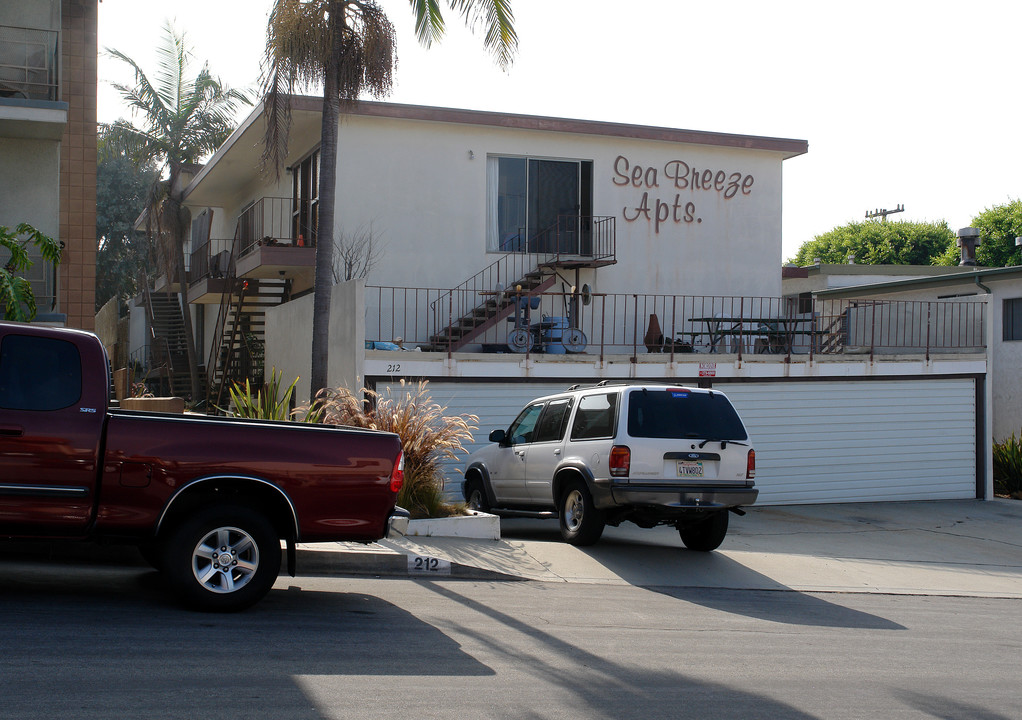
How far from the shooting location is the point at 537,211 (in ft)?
66.8

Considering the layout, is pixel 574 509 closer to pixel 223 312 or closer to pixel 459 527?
pixel 459 527

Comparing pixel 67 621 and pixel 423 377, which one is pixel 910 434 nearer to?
pixel 423 377

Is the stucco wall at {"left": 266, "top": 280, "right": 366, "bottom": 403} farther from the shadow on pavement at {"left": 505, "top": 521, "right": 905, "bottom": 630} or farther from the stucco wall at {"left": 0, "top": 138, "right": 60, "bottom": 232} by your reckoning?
the stucco wall at {"left": 0, "top": 138, "right": 60, "bottom": 232}

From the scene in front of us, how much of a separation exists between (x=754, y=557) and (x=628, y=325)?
9583 millimetres

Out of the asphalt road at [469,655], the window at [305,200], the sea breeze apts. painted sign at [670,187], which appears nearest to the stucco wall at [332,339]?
the window at [305,200]

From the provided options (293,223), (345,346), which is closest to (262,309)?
(293,223)

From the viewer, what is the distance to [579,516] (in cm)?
1114

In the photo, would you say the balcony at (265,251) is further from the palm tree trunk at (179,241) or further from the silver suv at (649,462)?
the silver suv at (649,462)

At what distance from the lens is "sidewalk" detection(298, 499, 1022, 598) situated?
31.5ft

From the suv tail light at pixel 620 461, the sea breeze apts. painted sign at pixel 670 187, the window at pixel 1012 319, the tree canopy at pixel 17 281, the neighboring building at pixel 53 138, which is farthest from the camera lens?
the window at pixel 1012 319

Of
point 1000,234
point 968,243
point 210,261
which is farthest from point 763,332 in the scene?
point 1000,234

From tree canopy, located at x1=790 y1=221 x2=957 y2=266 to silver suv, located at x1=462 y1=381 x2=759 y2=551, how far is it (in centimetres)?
4988

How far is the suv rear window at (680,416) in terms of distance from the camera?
10445 millimetres

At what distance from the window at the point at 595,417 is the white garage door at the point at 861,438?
20.7ft
